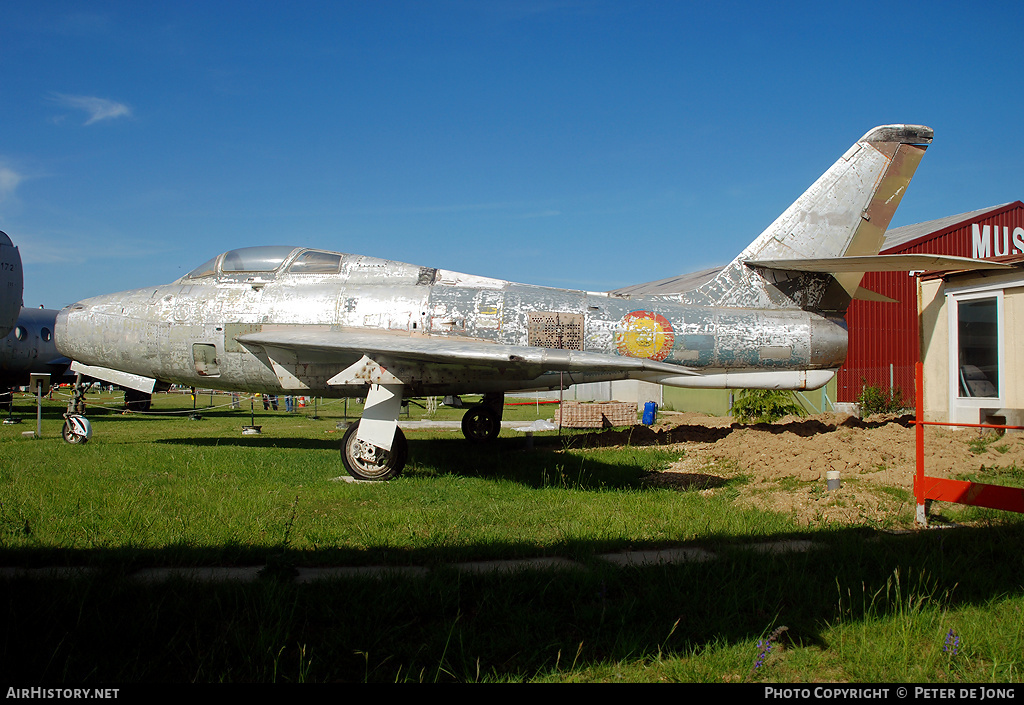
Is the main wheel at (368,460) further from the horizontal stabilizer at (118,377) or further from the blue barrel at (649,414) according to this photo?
the blue barrel at (649,414)

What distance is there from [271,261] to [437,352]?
3774 mm

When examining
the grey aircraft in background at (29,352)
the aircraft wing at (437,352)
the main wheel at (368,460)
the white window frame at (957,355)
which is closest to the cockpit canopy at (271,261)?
the aircraft wing at (437,352)

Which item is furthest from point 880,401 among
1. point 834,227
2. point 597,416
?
point 834,227

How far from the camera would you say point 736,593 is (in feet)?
12.9

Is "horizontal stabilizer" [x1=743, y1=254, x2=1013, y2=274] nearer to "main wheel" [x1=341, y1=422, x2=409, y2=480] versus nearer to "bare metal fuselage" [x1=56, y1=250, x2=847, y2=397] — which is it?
"bare metal fuselage" [x1=56, y1=250, x2=847, y2=397]

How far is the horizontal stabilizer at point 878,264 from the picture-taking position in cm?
743

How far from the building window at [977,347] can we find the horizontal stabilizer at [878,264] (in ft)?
5.18

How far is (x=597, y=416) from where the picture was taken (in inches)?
716

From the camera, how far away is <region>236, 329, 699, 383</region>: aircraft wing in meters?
7.03

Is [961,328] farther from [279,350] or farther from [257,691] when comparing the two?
[257,691]

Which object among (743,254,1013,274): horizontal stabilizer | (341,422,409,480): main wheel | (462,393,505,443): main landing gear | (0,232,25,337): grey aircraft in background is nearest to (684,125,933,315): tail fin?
(743,254,1013,274): horizontal stabilizer

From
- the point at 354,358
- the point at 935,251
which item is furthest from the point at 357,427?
the point at 935,251

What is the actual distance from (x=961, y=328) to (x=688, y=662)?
31.2 ft

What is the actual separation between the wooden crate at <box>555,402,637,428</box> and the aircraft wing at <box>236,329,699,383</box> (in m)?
9.31
